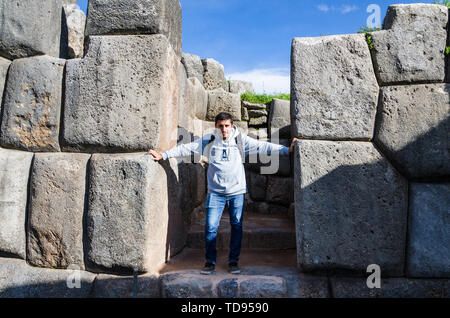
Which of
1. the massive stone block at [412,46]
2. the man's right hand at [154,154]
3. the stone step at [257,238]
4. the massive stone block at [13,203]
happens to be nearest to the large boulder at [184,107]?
the man's right hand at [154,154]

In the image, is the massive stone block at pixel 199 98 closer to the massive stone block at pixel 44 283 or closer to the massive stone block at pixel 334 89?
the massive stone block at pixel 334 89

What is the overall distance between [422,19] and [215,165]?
6.70 ft

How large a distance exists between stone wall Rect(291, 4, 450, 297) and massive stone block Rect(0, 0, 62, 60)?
2321mm

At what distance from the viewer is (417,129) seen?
2.44 m

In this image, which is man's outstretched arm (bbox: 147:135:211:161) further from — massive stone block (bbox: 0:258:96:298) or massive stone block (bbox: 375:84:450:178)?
massive stone block (bbox: 375:84:450:178)

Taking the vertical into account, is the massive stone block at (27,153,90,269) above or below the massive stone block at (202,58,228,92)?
below

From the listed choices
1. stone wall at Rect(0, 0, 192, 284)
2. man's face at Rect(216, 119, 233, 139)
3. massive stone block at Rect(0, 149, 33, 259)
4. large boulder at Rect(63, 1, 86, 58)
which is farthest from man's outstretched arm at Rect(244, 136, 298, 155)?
large boulder at Rect(63, 1, 86, 58)

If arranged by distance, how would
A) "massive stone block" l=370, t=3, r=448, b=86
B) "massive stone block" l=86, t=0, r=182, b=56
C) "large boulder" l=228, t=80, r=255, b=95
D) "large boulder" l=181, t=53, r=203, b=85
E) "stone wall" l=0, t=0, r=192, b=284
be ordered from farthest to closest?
"large boulder" l=228, t=80, r=255, b=95
"large boulder" l=181, t=53, r=203, b=85
"massive stone block" l=86, t=0, r=182, b=56
"stone wall" l=0, t=0, r=192, b=284
"massive stone block" l=370, t=3, r=448, b=86

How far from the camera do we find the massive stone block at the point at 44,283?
8.45 ft

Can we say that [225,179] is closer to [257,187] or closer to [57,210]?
[57,210]

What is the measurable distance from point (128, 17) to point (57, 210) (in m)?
1.76

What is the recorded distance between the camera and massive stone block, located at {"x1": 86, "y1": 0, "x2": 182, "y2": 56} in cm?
271

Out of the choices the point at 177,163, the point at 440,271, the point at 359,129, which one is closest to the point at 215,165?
the point at 177,163

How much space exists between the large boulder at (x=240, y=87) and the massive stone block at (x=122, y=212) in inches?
152
